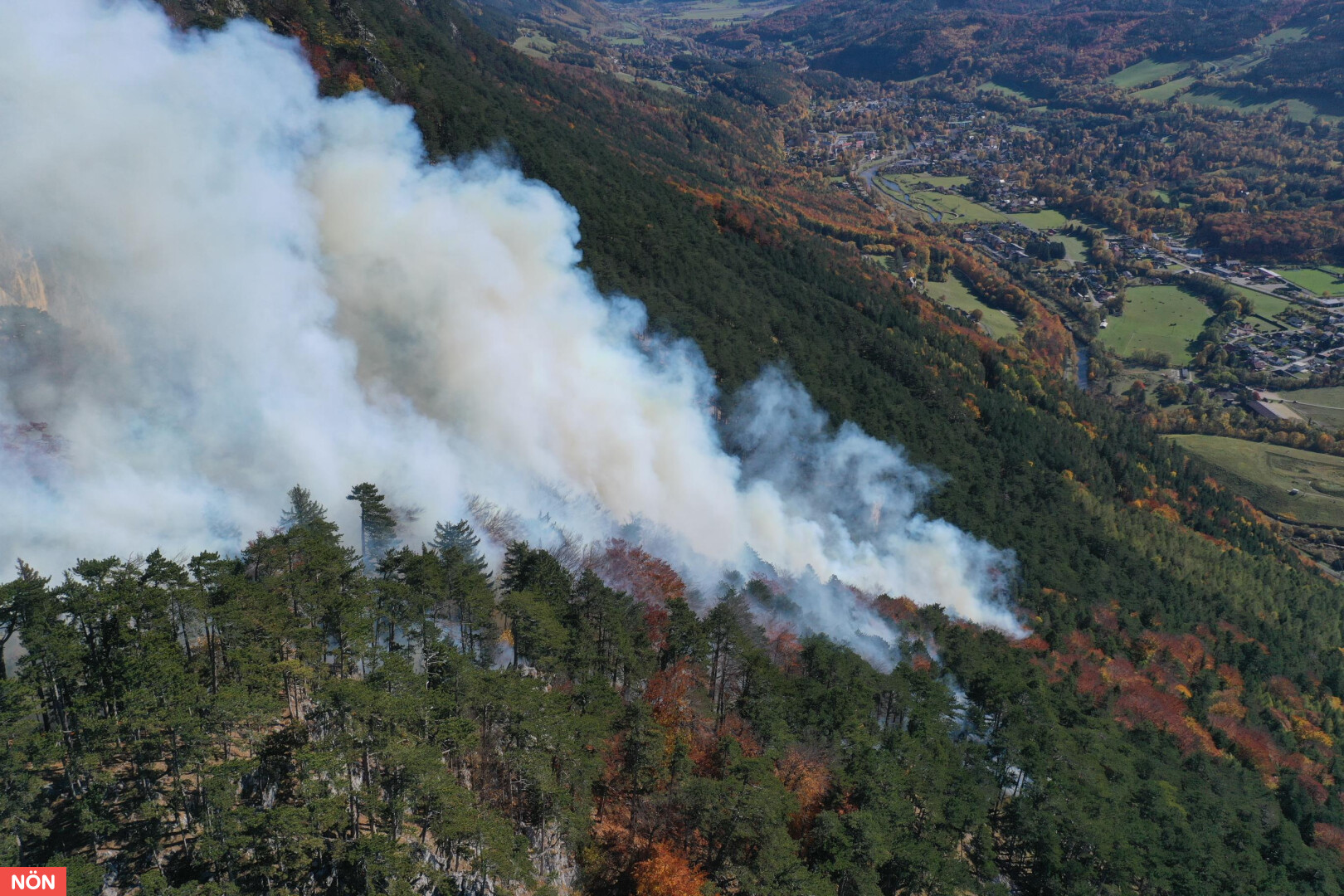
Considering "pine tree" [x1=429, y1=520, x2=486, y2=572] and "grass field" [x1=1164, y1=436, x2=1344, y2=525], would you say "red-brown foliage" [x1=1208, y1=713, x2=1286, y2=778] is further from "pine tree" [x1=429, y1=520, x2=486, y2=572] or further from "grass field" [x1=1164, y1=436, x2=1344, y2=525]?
"grass field" [x1=1164, y1=436, x2=1344, y2=525]

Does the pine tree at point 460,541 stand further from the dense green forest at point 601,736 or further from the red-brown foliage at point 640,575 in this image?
the red-brown foliage at point 640,575

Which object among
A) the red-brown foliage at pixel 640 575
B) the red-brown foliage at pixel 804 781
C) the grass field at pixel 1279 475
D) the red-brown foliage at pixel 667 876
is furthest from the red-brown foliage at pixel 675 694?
the grass field at pixel 1279 475

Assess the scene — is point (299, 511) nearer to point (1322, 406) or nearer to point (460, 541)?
point (460, 541)

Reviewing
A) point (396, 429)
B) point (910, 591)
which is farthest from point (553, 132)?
point (910, 591)

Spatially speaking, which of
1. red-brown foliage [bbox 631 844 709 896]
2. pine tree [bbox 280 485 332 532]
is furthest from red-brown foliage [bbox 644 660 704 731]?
pine tree [bbox 280 485 332 532]

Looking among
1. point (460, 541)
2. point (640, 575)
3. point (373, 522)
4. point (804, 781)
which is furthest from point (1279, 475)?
point (373, 522)

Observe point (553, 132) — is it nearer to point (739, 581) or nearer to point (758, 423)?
point (758, 423)
